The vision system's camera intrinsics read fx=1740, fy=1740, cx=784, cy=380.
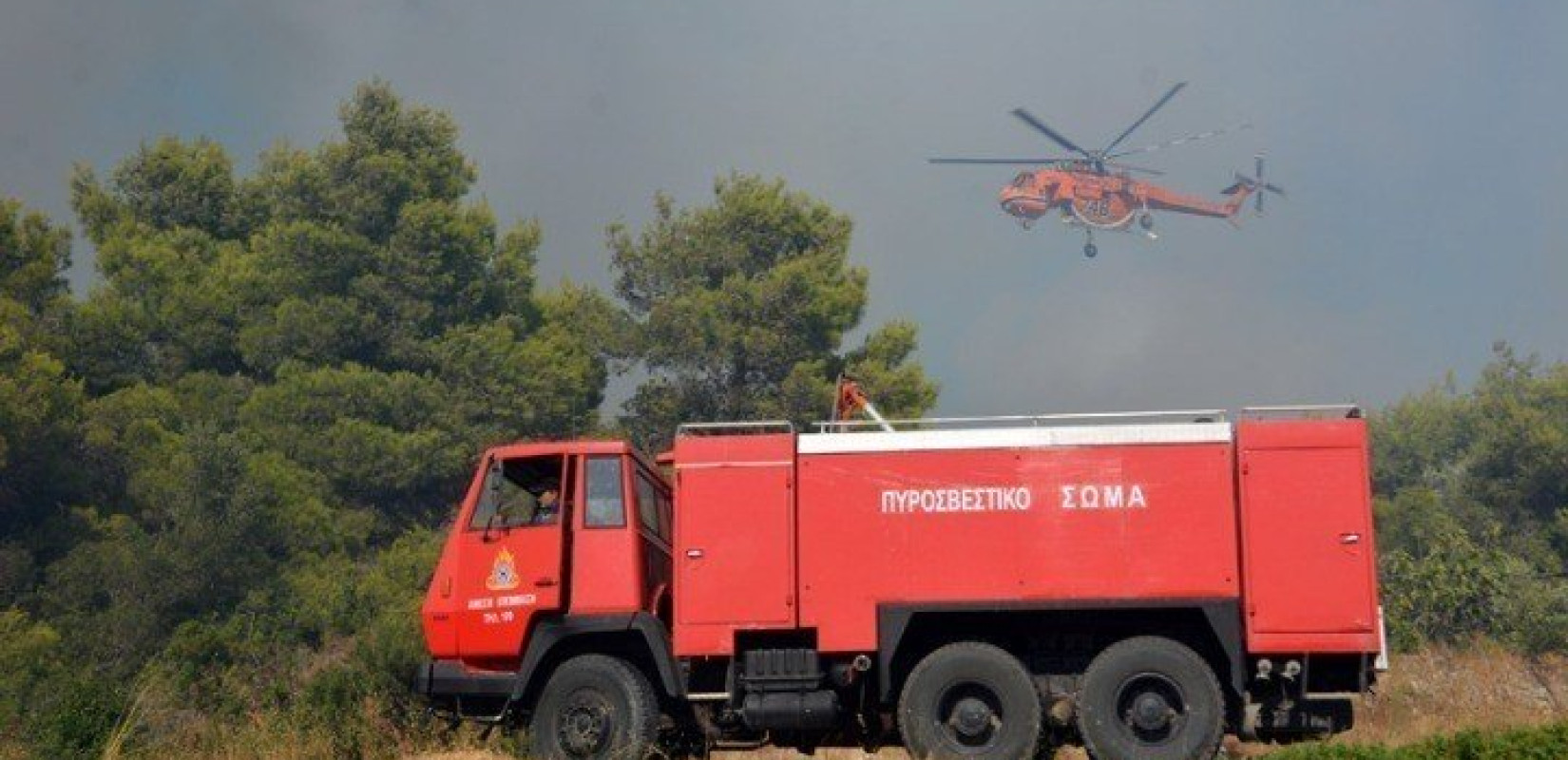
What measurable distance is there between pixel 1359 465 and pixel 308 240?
39.1 metres

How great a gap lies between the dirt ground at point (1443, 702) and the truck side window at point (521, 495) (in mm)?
2182

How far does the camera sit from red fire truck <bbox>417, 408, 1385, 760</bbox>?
14508mm

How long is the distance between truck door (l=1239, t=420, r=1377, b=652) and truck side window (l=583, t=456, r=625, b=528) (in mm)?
5544

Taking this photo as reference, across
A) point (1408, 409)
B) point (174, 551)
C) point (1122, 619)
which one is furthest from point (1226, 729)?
point (1408, 409)

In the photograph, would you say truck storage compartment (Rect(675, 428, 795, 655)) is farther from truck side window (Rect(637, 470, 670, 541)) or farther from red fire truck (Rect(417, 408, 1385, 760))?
truck side window (Rect(637, 470, 670, 541))

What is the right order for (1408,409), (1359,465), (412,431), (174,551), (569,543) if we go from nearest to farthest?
1. (1359,465)
2. (569,543)
3. (174,551)
4. (412,431)
5. (1408,409)

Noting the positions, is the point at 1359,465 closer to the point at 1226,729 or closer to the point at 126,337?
the point at 1226,729

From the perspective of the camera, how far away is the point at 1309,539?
569 inches

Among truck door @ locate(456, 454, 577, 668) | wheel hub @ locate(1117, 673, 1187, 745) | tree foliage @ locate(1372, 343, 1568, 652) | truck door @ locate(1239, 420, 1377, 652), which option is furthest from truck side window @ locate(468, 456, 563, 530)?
tree foliage @ locate(1372, 343, 1568, 652)

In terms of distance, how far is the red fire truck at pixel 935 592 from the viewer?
14.5 m

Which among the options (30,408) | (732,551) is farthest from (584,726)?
(30,408)

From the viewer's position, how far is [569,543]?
16.0m

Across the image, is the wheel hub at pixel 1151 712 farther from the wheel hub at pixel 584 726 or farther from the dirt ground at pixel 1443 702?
the wheel hub at pixel 584 726

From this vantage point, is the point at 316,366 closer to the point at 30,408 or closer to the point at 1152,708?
the point at 30,408
